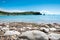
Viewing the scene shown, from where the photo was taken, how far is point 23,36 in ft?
14.0

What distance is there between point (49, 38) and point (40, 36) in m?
0.32

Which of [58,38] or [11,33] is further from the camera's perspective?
[11,33]

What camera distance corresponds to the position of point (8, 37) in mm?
4766

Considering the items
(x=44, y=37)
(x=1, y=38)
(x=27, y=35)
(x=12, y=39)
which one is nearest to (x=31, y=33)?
(x=27, y=35)

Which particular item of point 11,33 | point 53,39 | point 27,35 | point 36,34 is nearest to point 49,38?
point 53,39

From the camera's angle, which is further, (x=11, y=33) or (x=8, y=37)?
(x=11, y=33)

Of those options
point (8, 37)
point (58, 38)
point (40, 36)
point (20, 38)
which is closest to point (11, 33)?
point (8, 37)

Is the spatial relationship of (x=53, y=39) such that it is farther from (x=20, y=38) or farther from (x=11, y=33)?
(x=11, y=33)

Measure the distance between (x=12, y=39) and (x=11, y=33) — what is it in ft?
2.17

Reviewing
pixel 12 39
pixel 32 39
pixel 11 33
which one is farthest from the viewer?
pixel 11 33

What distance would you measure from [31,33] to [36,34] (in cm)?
16

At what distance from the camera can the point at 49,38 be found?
4.32 meters

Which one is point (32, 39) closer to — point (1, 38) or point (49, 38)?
point (49, 38)

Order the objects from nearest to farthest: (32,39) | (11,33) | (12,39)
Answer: (32,39), (12,39), (11,33)
